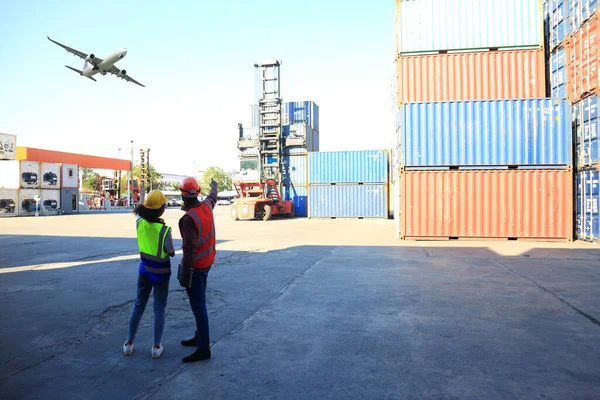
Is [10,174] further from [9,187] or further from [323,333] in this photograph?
[323,333]

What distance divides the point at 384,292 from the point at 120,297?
399 centimetres

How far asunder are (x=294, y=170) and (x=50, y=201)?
77.1ft

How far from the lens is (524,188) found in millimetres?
12500

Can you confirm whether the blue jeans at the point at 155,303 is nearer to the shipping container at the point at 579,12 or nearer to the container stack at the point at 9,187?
the shipping container at the point at 579,12

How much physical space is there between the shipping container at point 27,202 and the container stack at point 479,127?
33.4 meters

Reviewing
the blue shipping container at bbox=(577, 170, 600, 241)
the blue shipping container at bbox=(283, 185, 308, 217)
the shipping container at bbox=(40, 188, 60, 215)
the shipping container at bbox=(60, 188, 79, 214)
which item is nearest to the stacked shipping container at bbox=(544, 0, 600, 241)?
the blue shipping container at bbox=(577, 170, 600, 241)

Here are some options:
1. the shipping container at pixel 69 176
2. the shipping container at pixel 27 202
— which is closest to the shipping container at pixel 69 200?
the shipping container at pixel 69 176

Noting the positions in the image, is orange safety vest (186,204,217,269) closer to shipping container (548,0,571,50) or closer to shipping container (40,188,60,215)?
shipping container (548,0,571,50)

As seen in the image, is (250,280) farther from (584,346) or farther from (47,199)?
(47,199)

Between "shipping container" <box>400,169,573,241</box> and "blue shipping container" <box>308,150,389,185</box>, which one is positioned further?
"blue shipping container" <box>308,150,389,185</box>

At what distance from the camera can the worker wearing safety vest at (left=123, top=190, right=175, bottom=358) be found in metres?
3.61

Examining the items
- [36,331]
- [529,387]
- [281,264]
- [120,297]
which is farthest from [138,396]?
[281,264]

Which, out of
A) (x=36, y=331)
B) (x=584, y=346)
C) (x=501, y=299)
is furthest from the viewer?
(x=501, y=299)

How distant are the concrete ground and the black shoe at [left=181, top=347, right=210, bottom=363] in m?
0.09
